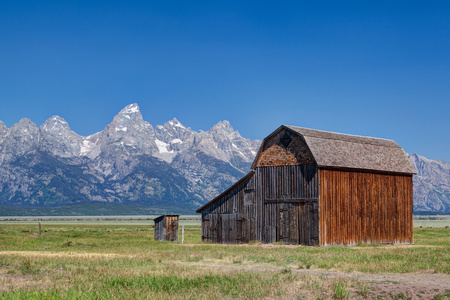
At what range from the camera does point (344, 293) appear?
17.9m

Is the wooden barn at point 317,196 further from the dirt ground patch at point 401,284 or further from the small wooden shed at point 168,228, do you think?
the dirt ground patch at point 401,284

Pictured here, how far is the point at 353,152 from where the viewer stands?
49.1 meters

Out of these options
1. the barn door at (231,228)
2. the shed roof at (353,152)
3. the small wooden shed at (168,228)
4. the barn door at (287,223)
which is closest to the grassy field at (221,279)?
the barn door at (287,223)

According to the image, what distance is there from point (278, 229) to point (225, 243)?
224 inches

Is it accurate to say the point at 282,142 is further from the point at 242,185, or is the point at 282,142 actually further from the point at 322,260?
the point at 322,260

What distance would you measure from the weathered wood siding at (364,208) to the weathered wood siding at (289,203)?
2.42 ft

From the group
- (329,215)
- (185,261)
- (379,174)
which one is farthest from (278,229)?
(185,261)

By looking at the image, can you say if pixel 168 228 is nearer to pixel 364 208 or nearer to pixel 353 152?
pixel 364 208

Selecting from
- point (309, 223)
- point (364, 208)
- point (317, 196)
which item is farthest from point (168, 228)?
Answer: point (364, 208)

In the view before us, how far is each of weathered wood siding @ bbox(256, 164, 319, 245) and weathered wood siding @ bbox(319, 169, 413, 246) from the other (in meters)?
0.74

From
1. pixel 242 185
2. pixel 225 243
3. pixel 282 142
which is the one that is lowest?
pixel 225 243

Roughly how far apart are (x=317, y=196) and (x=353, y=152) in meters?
→ 6.25

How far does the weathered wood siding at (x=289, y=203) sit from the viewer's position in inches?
1788

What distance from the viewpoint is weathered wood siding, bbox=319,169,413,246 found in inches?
1794
